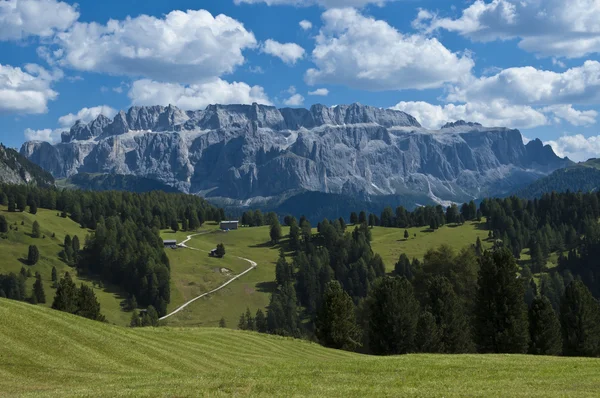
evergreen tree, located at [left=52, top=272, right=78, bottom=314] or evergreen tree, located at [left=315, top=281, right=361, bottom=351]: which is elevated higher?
evergreen tree, located at [left=52, top=272, right=78, bottom=314]

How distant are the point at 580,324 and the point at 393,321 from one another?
2926cm

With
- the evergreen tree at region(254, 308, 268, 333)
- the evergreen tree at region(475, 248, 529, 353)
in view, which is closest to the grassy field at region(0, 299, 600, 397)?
the evergreen tree at region(475, 248, 529, 353)

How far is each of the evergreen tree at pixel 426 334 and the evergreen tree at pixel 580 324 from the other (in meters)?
21.9

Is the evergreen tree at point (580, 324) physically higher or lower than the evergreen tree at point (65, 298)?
lower

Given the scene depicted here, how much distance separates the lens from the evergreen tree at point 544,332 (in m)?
89.9

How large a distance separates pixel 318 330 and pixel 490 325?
27.7 metres

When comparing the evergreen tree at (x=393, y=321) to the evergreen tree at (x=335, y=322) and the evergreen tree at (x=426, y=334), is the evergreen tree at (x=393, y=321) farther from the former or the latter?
the evergreen tree at (x=335, y=322)

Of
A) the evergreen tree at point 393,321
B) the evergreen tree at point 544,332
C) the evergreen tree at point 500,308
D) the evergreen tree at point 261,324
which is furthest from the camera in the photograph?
the evergreen tree at point 261,324

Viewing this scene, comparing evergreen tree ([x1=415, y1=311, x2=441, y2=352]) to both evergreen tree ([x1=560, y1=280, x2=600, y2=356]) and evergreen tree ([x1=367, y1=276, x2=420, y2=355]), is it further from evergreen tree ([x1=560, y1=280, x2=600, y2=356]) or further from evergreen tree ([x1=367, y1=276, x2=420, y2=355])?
evergreen tree ([x1=560, y1=280, x2=600, y2=356])

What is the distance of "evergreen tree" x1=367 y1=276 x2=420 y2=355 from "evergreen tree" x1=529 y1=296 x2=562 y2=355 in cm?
1714

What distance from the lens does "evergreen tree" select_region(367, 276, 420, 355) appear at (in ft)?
307

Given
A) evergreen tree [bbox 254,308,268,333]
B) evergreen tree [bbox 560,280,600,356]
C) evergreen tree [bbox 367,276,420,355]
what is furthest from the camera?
evergreen tree [bbox 254,308,268,333]

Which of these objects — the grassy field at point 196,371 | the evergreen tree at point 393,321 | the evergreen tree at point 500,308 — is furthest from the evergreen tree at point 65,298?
the evergreen tree at point 500,308

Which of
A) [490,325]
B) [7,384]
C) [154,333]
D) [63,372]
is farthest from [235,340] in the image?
[490,325]
